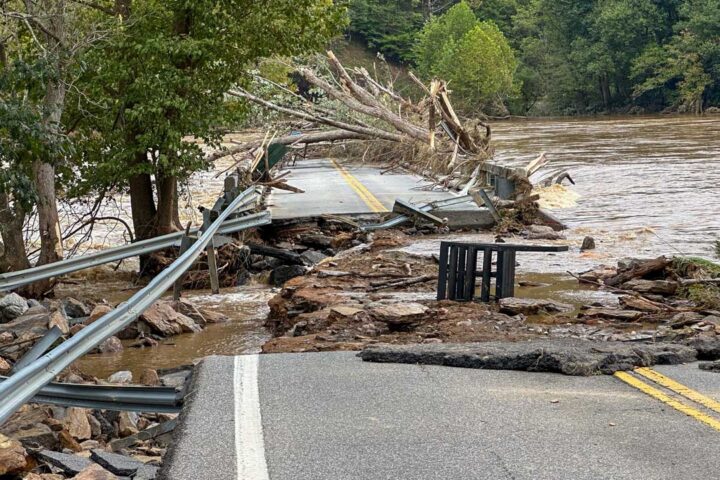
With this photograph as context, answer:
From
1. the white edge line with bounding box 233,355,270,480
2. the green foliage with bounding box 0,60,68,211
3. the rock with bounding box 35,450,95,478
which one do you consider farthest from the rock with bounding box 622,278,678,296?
the rock with bounding box 35,450,95,478

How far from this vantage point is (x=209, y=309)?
48.8 feet

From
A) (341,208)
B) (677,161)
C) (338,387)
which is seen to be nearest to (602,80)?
(677,161)

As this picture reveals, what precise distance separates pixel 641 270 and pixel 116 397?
798 centimetres

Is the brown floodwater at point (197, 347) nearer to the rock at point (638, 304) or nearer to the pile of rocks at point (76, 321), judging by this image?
the pile of rocks at point (76, 321)

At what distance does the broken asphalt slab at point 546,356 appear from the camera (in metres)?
8.11

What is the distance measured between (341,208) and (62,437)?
14880 mm

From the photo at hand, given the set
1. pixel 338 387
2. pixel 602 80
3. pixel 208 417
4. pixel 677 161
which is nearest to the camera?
pixel 208 417

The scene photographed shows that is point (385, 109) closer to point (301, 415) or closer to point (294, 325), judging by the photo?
point (294, 325)

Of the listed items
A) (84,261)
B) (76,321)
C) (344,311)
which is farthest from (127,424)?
(76,321)

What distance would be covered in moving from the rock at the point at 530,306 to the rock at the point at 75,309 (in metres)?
5.31

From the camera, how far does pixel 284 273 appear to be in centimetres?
1677

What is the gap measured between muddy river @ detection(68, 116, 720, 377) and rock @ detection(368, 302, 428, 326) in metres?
1.48

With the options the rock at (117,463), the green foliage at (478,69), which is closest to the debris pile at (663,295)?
the rock at (117,463)

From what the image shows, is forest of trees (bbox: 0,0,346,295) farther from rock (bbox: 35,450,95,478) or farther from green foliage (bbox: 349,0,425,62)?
green foliage (bbox: 349,0,425,62)
